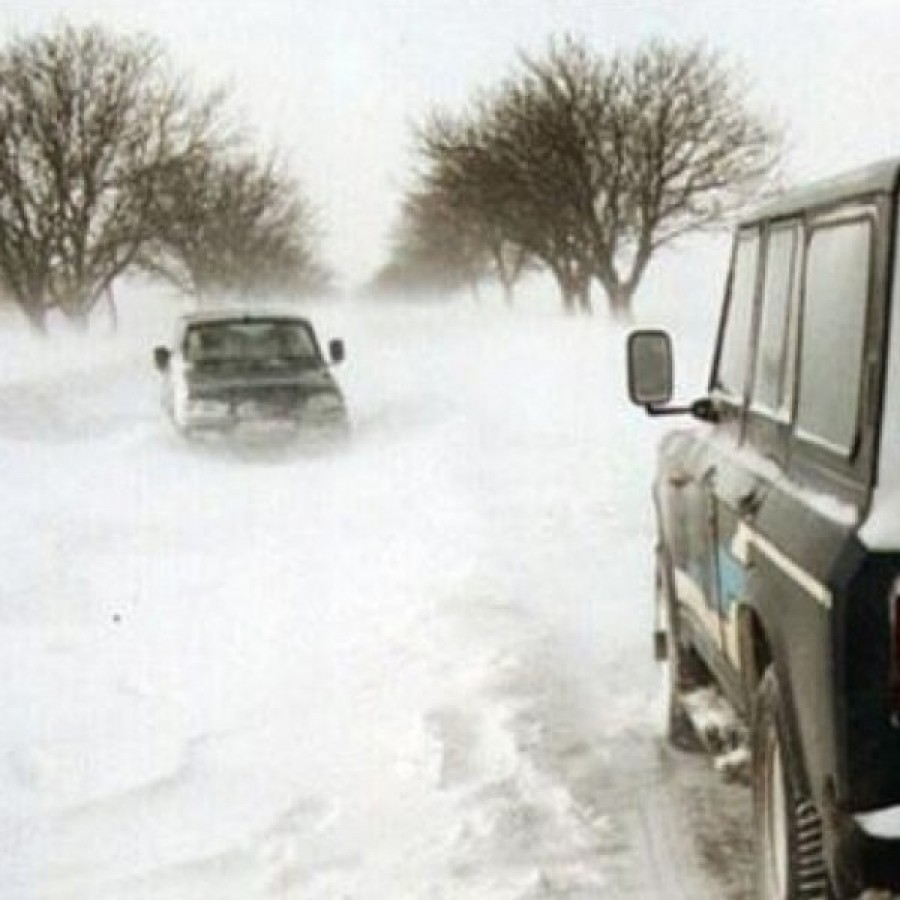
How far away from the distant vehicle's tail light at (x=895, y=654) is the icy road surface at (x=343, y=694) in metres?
1.72

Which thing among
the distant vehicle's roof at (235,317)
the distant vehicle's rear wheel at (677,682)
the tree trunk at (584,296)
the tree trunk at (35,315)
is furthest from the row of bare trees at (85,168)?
the distant vehicle's rear wheel at (677,682)

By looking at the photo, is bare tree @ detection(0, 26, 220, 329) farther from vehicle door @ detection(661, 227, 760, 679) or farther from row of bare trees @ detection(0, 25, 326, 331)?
vehicle door @ detection(661, 227, 760, 679)

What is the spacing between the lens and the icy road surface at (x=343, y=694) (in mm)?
4980

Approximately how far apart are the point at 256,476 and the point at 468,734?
9495mm

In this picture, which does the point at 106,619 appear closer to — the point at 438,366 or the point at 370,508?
the point at 370,508

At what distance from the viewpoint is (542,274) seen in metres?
78.0

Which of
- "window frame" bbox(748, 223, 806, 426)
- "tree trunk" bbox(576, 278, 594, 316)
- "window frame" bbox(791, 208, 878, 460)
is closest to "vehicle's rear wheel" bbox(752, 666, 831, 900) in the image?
"window frame" bbox(791, 208, 878, 460)

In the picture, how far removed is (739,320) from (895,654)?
2613 millimetres

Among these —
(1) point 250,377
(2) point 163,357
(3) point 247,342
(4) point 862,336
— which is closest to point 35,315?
(2) point 163,357

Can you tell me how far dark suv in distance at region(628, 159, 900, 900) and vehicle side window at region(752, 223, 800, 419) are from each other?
1cm

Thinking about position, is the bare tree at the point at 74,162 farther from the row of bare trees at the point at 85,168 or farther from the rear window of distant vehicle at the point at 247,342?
the rear window of distant vehicle at the point at 247,342

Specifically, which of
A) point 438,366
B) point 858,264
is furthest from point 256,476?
point 438,366

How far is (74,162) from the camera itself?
48594 millimetres

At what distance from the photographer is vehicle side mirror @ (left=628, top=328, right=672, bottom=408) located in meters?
5.85
